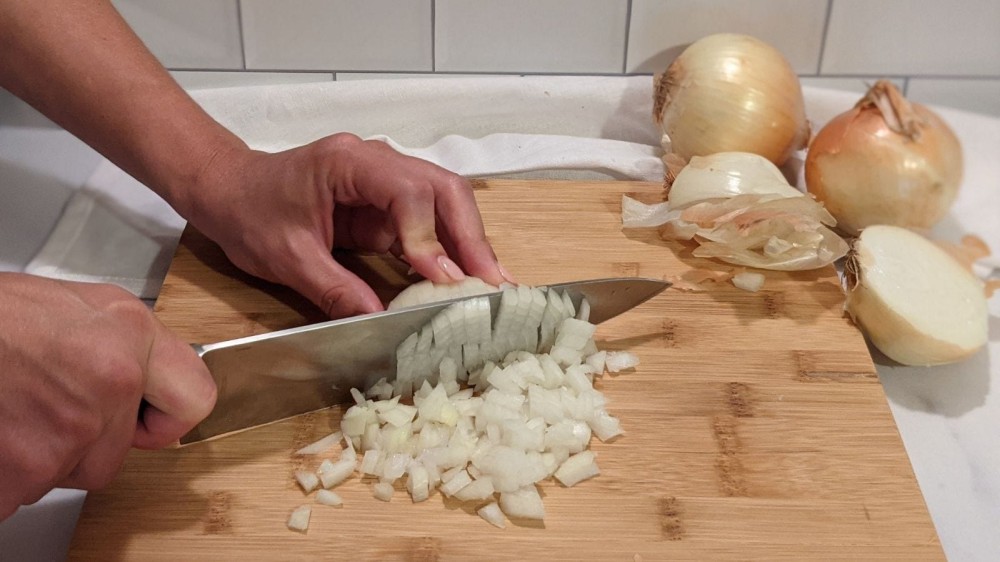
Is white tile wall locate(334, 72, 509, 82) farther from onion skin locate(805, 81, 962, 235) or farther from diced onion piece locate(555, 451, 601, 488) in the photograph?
diced onion piece locate(555, 451, 601, 488)

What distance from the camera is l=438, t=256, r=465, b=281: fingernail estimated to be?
95 centimetres

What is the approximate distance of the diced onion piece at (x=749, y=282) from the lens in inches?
42.0

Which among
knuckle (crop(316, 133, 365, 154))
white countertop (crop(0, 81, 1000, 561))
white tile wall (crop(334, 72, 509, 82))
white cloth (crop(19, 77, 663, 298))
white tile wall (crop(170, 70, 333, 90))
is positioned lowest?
white countertop (crop(0, 81, 1000, 561))

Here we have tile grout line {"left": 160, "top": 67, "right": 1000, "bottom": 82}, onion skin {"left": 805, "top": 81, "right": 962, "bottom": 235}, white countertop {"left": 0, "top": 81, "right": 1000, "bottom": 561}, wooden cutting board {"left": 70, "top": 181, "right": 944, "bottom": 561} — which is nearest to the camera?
wooden cutting board {"left": 70, "top": 181, "right": 944, "bottom": 561}

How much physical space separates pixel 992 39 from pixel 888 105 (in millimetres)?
387

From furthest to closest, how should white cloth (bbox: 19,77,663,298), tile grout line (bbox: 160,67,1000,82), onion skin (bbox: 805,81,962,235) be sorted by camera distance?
tile grout line (bbox: 160,67,1000,82), white cloth (bbox: 19,77,663,298), onion skin (bbox: 805,81,962,235)

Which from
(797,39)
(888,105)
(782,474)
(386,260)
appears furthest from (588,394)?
(797,39)

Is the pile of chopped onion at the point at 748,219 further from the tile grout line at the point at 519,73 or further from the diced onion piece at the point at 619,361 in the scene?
the tile grout line at the point at 519,73

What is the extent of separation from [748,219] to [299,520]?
61 centimetres

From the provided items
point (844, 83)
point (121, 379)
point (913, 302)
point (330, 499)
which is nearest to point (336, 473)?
point (330, 499)

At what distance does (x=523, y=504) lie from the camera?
0.81 meters

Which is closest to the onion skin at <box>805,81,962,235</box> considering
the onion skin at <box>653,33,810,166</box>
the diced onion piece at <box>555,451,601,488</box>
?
the onion skin at <box>653,33,810,166</box>

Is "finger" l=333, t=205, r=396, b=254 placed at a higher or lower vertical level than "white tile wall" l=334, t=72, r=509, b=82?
lower

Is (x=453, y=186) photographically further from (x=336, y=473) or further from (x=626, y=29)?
(x=626, y=29)
